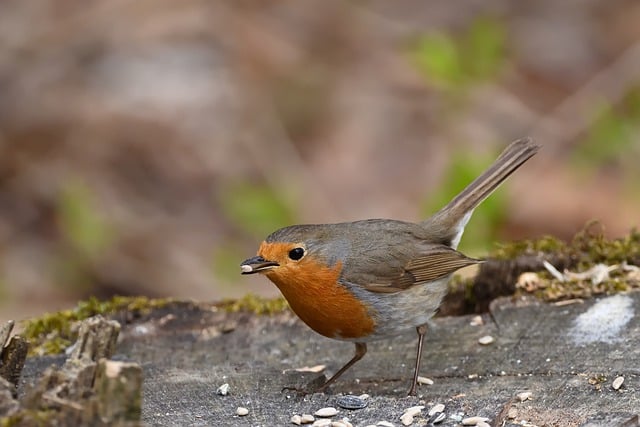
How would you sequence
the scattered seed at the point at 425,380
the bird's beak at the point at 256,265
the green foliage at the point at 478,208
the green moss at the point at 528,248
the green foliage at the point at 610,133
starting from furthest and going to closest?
the green foliage at the point at 610,133, the green foliage at the point at 478,208, the green moss at the point at 528,248, the bird's beak at the point at 256,265, the scattered seed at the point at 425,380

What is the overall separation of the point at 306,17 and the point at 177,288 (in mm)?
4244

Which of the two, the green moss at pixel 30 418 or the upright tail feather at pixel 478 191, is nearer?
the green moss at pixel 30 418

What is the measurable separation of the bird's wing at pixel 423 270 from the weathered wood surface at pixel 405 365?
30 centimetres

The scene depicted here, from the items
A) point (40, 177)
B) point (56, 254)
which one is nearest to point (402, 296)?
point (56, 254)

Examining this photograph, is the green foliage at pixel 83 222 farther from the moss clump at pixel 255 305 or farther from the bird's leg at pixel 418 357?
the bird's leg at pixel 418 357

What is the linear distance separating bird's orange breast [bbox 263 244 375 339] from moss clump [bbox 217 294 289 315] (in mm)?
577

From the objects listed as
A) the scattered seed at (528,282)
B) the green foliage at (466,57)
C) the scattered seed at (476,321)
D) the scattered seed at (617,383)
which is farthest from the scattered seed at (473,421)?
the green foliage at (466,57)

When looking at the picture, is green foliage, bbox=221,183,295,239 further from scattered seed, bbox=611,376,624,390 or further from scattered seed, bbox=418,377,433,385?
scattered seed, bbox=611,376,624,390

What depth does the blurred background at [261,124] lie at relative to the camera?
910 cm

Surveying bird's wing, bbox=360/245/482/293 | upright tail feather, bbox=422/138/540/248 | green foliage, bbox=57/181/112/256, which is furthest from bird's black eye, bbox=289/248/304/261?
green foliage, bbox=57/181/112/256

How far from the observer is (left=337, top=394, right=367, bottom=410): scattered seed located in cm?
419

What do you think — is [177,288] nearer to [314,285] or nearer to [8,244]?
[8,244]

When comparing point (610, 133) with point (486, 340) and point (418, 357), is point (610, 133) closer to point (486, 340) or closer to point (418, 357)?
point (486, 340)

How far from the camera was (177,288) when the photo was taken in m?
9.19
